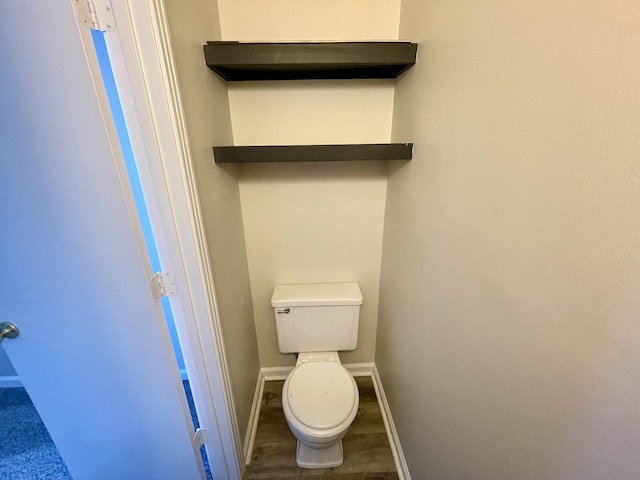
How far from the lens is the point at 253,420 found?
59.8 inches

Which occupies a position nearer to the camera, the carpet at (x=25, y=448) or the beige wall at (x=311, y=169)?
the beige wall at (x=311, y=169)

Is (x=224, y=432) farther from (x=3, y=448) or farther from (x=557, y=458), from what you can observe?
(x=3, y=448)

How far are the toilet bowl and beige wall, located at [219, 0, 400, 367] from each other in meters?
0.40

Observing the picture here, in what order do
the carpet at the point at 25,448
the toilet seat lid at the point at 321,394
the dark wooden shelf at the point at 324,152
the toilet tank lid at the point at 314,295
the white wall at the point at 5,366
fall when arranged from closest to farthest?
the dark wooden shelf at the point at 324,152
the toilet seat lid at the point at 321,394
the carpet at the point at 25,448
the toilet tank lid at the point at 314,295
the white wall at the point at 5,366

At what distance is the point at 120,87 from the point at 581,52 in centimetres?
97

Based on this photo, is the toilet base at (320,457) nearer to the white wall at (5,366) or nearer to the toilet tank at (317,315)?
the toilet tank at (317,315)

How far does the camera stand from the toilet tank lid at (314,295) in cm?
145

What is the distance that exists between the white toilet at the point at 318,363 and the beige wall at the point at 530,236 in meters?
0.42

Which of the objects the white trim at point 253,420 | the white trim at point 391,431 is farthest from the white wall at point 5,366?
the white trim at point 391,431

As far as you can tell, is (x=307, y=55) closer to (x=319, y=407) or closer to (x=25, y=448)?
(x=319, y=407)

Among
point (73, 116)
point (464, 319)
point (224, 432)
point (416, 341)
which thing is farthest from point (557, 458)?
point (73, 116)

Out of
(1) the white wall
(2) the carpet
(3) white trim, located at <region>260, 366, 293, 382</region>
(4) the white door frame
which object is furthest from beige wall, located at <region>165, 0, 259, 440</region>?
(1) the white wall

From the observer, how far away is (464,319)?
0.76 m

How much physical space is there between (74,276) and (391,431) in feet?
5.21
